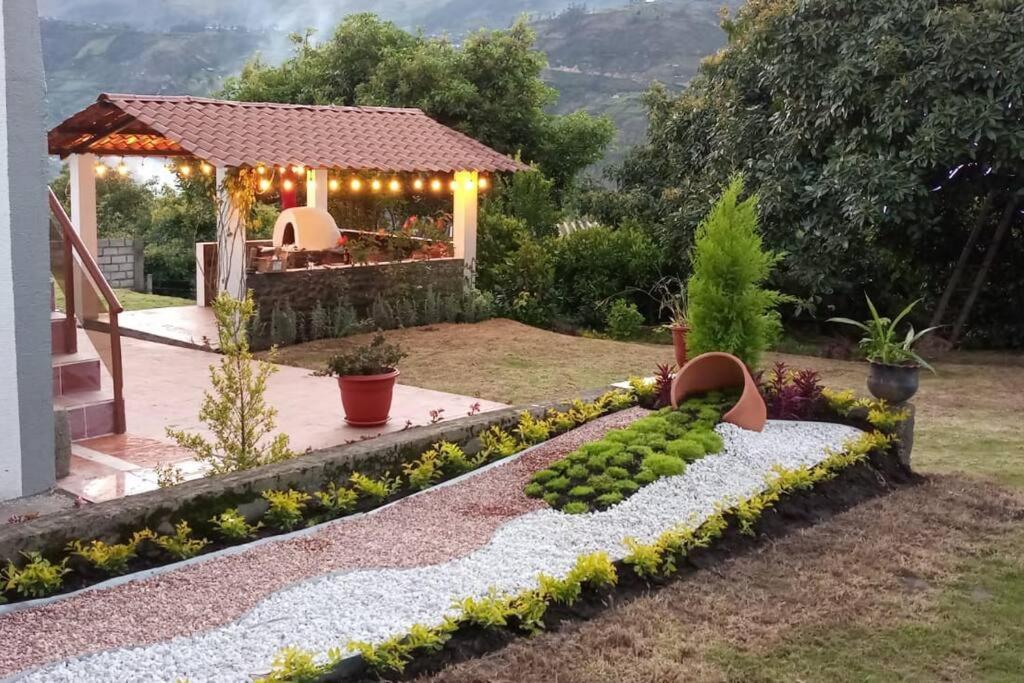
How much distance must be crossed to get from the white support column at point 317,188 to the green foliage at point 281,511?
11688 mm

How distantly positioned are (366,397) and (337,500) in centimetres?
263

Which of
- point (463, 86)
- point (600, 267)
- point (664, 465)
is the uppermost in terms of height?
point (463, 86)

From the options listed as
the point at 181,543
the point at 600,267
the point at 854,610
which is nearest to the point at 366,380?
the point at 181,543

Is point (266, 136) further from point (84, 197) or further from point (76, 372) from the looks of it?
point (76, 372)

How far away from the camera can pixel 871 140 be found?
12.5m

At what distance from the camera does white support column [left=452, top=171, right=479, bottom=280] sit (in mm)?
15711

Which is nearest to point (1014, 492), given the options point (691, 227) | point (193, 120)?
point (691, 227)

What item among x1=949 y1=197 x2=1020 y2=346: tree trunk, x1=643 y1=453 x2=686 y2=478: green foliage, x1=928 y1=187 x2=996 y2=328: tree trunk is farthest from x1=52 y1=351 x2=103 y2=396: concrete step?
x1=949 y1=197 x2=1020 y2=346: tree trunk

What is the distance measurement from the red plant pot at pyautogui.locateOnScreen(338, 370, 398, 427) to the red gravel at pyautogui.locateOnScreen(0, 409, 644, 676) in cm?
208

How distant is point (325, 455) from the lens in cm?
555

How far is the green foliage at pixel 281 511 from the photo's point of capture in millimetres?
5043

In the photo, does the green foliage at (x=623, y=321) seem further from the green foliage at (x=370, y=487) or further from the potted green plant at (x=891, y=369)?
the green foliage at (x=370, y=487)

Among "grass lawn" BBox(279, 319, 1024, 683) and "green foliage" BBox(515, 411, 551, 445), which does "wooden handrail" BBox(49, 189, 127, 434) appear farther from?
"grass lawn" BBox(279, 319, 1024, 683)

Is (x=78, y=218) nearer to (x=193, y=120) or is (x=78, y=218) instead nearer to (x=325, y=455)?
(x=193, y=120)
